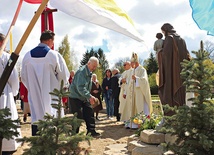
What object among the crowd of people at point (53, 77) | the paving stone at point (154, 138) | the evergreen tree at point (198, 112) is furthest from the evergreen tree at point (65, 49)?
the evergreen tree at point (198, 112)

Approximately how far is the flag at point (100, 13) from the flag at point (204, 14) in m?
1.03

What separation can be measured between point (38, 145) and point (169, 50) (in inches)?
143

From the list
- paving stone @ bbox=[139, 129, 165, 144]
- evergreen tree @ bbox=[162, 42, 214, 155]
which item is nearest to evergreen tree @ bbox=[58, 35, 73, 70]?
→ paving stone @ bbox=[139, 129, 165, 144]

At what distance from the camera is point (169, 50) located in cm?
524

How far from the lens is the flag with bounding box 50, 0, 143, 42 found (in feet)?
9.55

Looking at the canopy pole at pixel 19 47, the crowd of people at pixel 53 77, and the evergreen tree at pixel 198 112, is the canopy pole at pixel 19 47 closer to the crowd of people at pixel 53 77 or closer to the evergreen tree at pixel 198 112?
the evergreen tree at pixel 198 112

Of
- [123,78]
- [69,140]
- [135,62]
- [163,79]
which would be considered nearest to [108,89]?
[123,78]

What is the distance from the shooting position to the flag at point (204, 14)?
376 cm

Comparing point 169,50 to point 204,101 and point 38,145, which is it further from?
point 38,145

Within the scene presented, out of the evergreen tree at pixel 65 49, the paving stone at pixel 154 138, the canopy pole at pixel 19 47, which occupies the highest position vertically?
the evergreen tree at pixel 65 49

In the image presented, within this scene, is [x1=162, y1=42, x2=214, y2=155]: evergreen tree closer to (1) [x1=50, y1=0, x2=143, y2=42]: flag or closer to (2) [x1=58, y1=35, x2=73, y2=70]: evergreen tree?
(1) [x1=50, y1=0, x2=143, y2=42]: flag

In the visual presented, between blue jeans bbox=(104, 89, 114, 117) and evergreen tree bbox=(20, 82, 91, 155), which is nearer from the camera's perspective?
evergreen tree bbox=(20, 82, 91, 155)

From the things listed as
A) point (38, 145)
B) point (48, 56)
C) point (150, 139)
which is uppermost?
point (48, 56)

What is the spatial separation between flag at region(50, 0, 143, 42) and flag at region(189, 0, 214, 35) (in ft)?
3.39
